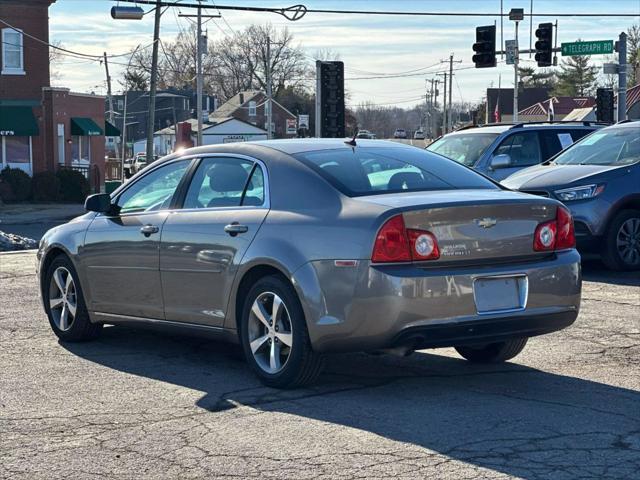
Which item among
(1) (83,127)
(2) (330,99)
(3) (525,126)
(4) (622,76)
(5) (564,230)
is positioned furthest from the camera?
(1) (83,127)

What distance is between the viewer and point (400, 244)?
20.9 feet

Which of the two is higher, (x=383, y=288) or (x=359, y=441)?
(x=383, y=288)

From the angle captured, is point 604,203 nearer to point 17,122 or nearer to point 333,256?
Result: point 333,256

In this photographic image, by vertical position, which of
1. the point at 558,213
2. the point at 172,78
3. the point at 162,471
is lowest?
the point at 162,471

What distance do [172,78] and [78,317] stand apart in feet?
383

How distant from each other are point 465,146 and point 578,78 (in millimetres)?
110043

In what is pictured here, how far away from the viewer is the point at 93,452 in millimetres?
5641

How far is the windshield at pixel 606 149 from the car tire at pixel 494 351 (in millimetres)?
6132

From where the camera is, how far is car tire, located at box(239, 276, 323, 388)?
6691 mm

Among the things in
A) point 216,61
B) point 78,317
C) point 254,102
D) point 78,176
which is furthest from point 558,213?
point 216,61

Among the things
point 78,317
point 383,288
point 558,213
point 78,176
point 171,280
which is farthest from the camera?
point 78,176

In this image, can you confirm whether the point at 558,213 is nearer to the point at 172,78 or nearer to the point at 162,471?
the point at 162,471

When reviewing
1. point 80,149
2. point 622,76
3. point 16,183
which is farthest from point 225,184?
point 80,149

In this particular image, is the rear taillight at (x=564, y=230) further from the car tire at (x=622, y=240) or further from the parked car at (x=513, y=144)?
the parked car at (x=513, y=144)
